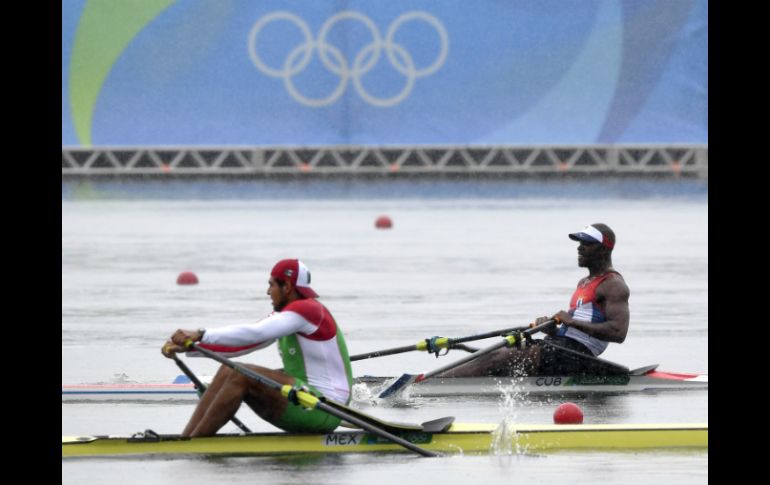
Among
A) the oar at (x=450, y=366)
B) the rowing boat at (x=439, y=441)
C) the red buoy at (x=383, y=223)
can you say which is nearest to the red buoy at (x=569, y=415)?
the rowing boat at (x=439, y=441)

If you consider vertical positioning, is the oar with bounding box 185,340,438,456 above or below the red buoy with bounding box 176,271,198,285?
below

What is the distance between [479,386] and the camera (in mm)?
11688

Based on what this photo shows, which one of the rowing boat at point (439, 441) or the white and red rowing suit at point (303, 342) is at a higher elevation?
the white and red rowing suit at point (303, 342)

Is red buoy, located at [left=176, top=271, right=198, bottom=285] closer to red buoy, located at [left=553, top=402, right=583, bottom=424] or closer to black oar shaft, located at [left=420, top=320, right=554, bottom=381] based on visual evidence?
black oar shaft, located at [left=420, top=320, right=554, bottom=381]

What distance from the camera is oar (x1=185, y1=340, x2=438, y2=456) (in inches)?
339

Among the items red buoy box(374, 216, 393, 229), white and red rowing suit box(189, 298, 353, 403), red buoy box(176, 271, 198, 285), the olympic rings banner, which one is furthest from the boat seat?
the olympic rings banner

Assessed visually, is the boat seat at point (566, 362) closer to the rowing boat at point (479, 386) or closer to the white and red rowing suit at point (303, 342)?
the rowing boat at point (479, 386)

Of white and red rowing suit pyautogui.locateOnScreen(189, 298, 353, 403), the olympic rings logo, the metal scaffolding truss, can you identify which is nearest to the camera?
white and red rowing suit pyautogui.locateOnScreen(189, 298, 353, 403)

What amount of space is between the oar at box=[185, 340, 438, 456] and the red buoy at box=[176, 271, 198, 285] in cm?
1036

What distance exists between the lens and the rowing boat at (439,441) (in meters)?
8.84

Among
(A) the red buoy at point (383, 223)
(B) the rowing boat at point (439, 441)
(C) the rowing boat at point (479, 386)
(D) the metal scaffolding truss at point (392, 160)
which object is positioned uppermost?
(D) the metal scaffolding truss at point (392, 160)

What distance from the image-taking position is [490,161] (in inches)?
1405

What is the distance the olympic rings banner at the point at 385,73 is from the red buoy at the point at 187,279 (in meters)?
15.5

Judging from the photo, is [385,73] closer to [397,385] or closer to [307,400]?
[397,385]
